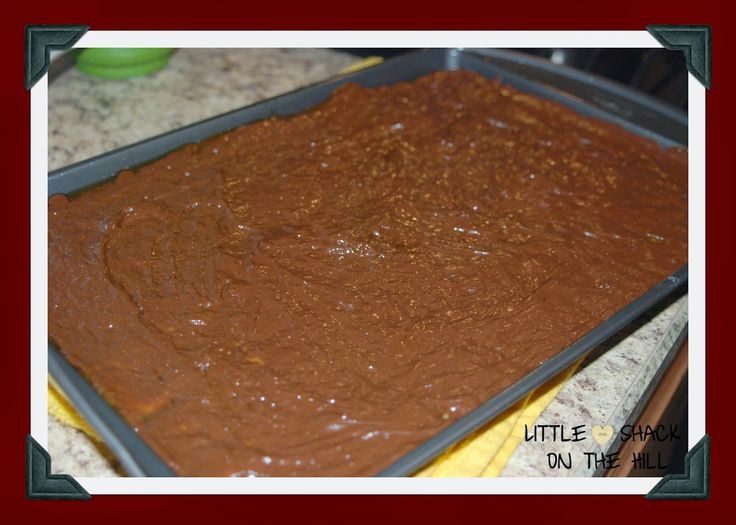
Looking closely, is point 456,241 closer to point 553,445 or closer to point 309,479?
point 553,445

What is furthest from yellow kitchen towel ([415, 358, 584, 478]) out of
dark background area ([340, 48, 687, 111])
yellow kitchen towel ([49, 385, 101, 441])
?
dark background area ([340, 48, 687, 111])

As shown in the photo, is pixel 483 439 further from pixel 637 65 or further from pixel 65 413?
pixel 637 65

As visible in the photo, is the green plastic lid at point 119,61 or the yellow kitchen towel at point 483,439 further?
the green plastic lid at point 119,61

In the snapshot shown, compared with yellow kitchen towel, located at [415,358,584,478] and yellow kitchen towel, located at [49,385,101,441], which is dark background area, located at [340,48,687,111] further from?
yellow kitchen towel, located at [49,385,101,441]

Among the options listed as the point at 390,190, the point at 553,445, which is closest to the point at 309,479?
the point at 553,445

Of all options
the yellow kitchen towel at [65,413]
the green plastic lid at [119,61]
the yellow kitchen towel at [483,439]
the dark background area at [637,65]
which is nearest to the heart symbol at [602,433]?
the yellow kitchen towel at [483,439]

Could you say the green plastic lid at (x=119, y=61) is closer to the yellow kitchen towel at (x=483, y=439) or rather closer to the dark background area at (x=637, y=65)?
the dark background area at (x=637, y=65)
